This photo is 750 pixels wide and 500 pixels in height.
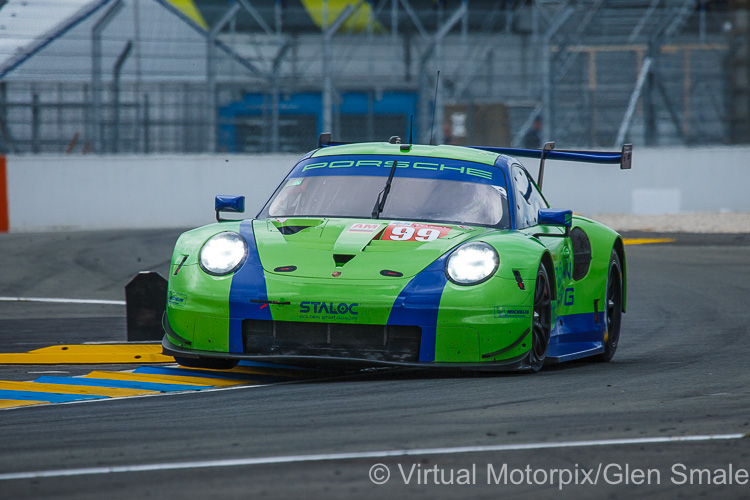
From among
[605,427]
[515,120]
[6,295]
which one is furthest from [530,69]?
[605,427]

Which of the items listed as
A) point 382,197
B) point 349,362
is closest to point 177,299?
point 349,362

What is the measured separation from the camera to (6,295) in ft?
35.9

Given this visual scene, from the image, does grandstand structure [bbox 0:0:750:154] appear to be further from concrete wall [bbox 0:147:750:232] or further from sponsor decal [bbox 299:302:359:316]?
sponsor decal [bbox 299:302:359:316]

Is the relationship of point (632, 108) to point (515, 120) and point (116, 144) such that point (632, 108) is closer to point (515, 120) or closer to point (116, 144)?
point (515, 120)

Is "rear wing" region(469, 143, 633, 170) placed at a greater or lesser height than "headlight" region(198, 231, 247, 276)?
greater

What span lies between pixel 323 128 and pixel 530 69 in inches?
131

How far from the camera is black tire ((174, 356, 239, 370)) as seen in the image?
5918 millimetres

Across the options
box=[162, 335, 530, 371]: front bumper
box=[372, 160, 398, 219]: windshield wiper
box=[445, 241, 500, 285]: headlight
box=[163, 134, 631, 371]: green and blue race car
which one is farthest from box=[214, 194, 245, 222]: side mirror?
box=[445, 241, 500, 285]: headlight

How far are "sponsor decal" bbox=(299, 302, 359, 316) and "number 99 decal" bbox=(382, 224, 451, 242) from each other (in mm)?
538

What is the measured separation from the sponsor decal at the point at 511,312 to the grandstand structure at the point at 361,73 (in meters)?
12.1

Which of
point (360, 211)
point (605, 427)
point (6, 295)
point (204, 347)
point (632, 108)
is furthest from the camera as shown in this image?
point (632, 108)

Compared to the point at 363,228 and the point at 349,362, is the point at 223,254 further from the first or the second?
the point at 349,362

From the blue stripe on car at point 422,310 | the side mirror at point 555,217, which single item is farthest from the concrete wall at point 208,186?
the blue stripe on car at point 422,310

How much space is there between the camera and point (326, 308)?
215 inches
